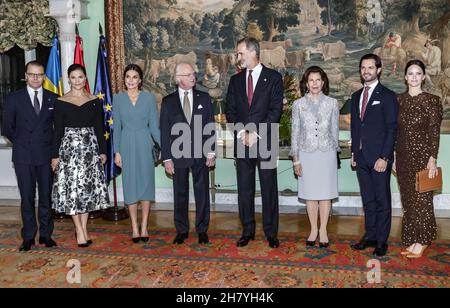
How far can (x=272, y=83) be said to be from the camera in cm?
451

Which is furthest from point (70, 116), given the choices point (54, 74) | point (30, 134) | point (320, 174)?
point (320, 174)

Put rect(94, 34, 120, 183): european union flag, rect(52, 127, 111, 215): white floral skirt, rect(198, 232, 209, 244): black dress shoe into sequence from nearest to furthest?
rect(52, 127, 111, 215): white floral skirt, rect(198, 232, 209, 244): black dress shoe, rect(94, 34, 120, 183): european union flag

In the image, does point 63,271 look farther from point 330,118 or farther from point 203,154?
point 330,118

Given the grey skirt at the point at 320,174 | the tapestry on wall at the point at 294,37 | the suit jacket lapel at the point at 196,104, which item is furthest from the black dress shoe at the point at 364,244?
the tapestry on wall at the point at 294,37

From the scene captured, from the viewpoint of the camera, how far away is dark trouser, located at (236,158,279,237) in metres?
4.57

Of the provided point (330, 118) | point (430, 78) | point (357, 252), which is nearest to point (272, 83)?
point (330, 118)

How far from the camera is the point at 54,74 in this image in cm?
631

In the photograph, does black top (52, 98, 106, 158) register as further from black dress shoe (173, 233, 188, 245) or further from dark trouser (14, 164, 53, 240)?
black dress shoe (173, 233, 188, 245)

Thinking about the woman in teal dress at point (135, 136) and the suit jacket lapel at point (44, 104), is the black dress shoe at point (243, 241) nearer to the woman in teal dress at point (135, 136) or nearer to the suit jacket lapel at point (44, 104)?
the woman in teal dress at point (135, 136)

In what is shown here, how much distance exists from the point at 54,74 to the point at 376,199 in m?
4.29

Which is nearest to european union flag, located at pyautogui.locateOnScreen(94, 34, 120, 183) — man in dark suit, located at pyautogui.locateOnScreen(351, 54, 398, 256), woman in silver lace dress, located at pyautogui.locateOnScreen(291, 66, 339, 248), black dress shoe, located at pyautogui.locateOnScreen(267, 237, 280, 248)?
black dress shoe, located at pyautogui.locateOnScreen(267, 237, 280, 248)

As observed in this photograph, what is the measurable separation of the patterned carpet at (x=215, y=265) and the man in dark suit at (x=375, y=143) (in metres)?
0.34

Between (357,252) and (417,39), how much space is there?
9.88 ft

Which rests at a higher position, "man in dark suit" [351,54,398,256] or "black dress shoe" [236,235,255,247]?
"man in dark suit" [351,54,398,256]
